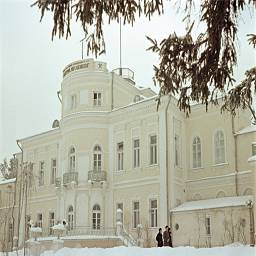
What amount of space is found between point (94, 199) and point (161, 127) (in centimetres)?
193

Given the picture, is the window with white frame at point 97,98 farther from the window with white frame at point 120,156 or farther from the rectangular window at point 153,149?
the rectangular window at point 153,149

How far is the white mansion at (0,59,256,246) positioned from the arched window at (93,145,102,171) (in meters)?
0.02

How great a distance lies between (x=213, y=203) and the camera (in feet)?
28.8

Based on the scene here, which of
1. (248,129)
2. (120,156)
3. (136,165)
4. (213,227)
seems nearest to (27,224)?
(120,156)

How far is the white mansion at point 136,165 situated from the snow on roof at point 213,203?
0.02m

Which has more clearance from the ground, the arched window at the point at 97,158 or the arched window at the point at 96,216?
the arched window at the point at 97,158

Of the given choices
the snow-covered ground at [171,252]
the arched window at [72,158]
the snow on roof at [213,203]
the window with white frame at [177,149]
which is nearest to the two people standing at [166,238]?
the snow on roof at [213,203]

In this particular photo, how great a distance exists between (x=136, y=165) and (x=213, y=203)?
187 centimetres

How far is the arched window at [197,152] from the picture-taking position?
387 inches

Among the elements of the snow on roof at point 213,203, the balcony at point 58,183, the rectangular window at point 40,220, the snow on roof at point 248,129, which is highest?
the snow on roof at point 248,129

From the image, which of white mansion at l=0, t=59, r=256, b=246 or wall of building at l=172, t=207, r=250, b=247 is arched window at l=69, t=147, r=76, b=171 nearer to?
white mansion at l=0, t=59, r=256, b=246

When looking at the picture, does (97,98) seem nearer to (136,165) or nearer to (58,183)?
(136,165)

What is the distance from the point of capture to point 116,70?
11.4 meters

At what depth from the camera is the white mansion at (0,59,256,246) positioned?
29.1 feet
